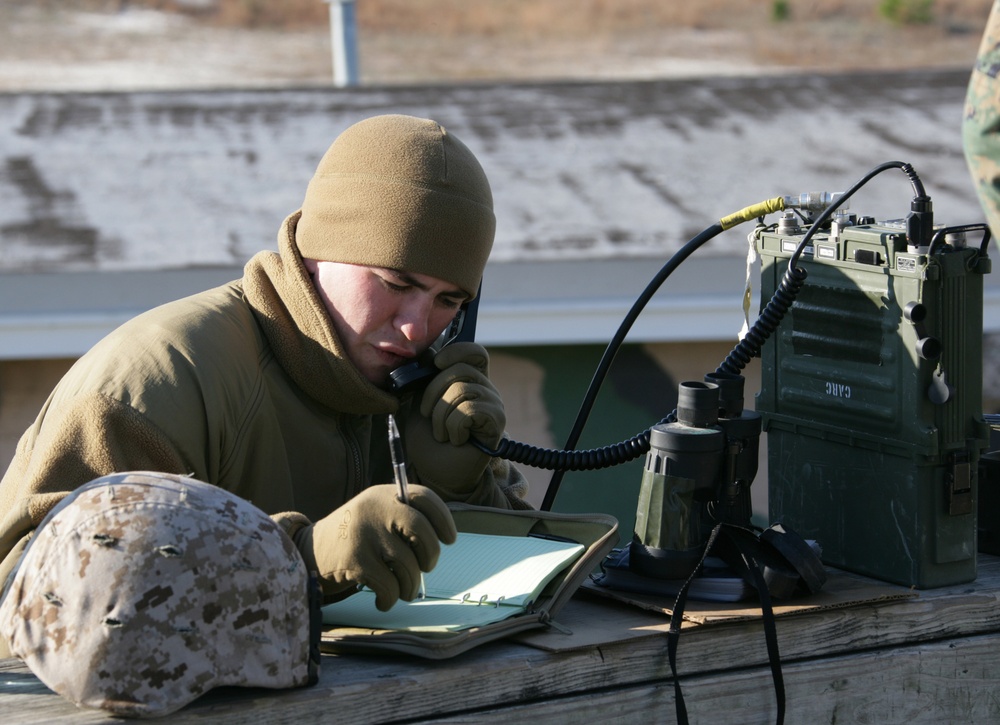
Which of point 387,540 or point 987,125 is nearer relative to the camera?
point 387,540

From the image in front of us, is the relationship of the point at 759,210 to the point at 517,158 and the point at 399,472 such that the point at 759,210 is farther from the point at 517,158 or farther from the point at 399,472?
the point at 517,158

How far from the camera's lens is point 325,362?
2.33 metres

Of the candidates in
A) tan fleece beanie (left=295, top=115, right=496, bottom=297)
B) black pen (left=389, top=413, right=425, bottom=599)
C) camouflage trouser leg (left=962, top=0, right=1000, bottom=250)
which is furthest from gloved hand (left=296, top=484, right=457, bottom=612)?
camouflage trouser leg (left=962, top=0, right=1000, bottom=250)

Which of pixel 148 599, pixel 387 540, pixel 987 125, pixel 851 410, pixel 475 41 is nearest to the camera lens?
pixel 148 599

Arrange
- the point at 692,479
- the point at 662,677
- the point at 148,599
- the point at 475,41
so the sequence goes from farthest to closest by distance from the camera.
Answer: the point at 475,41 → the point at 692,479 → the point at 662,677 → the point at 148,599

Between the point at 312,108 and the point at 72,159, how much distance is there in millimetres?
1167

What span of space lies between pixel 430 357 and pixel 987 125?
207 cm

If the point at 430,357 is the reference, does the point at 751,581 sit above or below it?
below

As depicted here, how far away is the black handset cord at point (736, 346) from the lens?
227 cm

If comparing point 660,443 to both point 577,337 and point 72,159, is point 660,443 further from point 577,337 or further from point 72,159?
point 72,159

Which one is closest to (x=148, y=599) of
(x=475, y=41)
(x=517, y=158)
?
(x=517, y=158)

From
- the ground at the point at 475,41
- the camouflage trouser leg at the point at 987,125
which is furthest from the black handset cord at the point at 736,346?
the ground at the point at 475,41

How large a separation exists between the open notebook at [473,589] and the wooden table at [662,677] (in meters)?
0.07

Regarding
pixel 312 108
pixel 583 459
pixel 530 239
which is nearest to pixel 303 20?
pixel 312 108
